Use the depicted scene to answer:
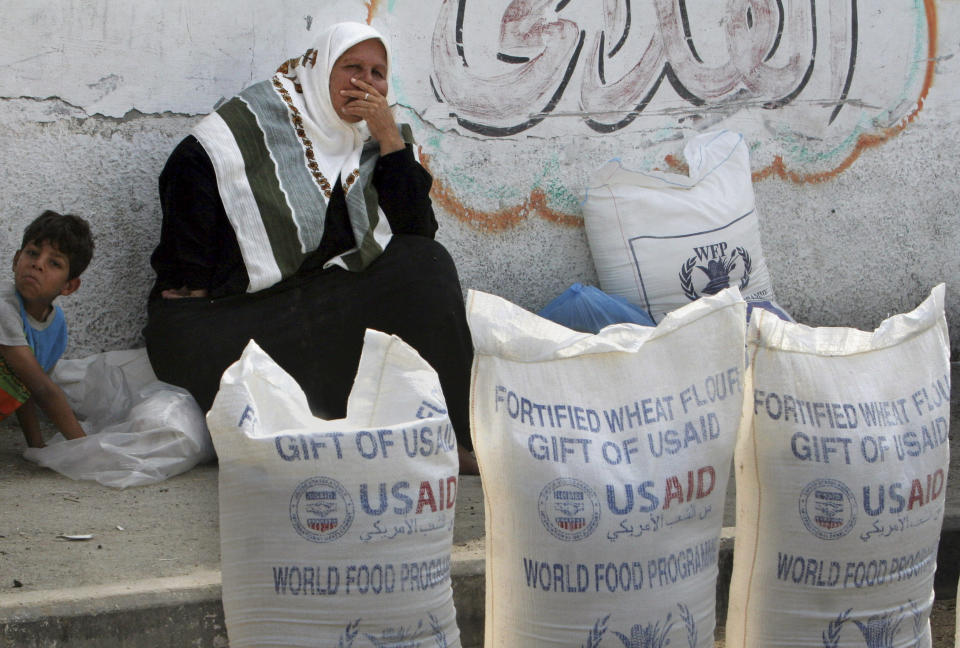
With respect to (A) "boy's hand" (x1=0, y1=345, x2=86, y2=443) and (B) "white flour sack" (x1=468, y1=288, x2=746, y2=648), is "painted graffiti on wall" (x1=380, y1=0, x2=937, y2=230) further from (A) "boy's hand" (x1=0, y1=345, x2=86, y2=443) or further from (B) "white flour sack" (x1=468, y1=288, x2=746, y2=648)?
(B) "white flour sack" (x1=468, y1=288, x2=746, y2=648)

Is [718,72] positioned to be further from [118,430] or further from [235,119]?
[118,430]

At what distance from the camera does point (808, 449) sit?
191 cm

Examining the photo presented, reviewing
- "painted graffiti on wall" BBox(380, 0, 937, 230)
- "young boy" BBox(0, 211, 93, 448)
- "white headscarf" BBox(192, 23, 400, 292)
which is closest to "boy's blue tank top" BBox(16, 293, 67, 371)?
"young boy" BBox(0, 211, 93, 448)

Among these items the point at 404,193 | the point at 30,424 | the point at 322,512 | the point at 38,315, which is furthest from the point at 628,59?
the point at 322,512

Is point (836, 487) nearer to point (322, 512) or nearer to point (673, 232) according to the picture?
point (322, 512)

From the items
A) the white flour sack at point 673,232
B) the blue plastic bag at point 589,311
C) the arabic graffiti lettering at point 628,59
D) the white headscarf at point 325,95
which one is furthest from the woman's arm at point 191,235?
the white flour sack at point 673,232

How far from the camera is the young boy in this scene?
2908mm

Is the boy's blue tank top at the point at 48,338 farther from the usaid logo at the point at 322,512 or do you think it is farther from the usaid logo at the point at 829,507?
the usaid logo at the point at 829,507

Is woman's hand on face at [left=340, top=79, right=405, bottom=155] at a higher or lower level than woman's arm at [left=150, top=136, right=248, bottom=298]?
higher

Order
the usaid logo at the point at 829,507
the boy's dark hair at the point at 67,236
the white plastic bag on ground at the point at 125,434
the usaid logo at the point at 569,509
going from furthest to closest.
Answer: the boy's dark hair at the point at 67,236 → the white plastic bag on ground at the point at 125,434 → the usaid logo at the point at 829,507 → the usaid logo at the point at 569,509

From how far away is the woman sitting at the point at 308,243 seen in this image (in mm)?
3057

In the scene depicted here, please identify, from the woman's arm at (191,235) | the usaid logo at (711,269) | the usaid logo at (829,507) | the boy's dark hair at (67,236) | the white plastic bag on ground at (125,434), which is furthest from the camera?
the usaid logo at (711,269)

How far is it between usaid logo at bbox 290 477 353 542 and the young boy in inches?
61.5

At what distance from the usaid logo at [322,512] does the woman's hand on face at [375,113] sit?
A: 6.15ft
